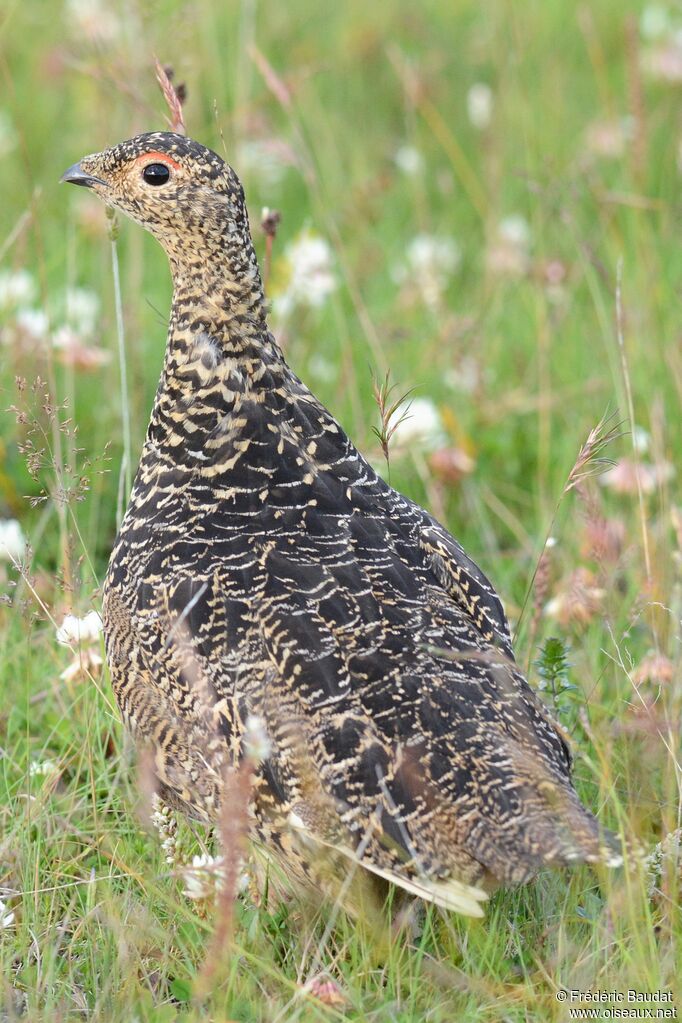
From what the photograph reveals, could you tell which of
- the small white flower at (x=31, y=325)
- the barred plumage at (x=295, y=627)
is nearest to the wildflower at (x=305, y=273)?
the small white flower at (x=31, y=325)

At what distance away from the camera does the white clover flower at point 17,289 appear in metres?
5.93

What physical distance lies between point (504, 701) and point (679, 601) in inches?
44.7

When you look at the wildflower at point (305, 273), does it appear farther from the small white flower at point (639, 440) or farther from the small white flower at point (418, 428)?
the small white flower at point (639, 440)

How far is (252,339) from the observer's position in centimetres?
428

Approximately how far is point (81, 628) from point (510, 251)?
4008 mm

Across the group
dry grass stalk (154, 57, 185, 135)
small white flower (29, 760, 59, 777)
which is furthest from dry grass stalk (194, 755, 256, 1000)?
dry grass stalk (154, 57, 185, 135)

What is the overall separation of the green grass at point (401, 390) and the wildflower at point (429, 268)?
0.09 metres

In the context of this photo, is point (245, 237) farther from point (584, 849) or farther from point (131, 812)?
point (584, 849)

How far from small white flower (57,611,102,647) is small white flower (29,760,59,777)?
38cm

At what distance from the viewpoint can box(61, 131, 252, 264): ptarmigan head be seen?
4281 mm

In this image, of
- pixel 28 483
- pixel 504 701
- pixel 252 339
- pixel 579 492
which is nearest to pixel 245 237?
pixel 252 339

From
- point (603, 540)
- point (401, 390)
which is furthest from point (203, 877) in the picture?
point (401, 390)

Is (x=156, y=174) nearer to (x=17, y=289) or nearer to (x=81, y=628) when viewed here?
(x=81, y=628)

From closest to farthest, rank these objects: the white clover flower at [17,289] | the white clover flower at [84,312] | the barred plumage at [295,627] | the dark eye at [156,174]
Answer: the barred plumage at [295,627] < the dark eye at [156,174] < the white clover flower at [17,289] < the white clover flower at [84,312]
